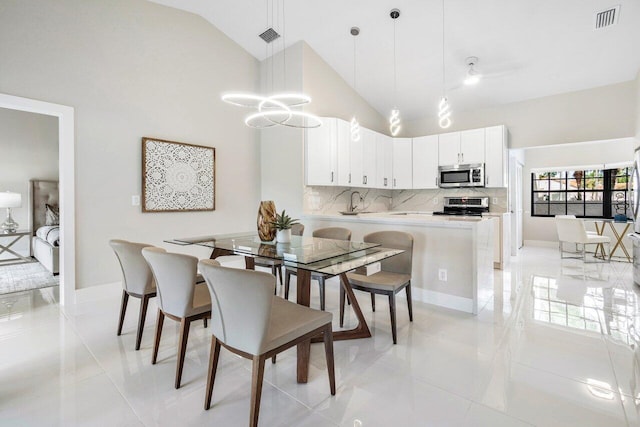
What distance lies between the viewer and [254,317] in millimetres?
1453

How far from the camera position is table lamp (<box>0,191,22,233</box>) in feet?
17.1

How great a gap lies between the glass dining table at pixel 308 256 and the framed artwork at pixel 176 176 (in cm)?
137

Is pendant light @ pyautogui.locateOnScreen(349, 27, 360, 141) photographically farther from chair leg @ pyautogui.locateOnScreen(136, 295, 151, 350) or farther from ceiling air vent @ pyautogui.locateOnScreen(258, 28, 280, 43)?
chair leg @ pyautogui.locateOnScreen(136, 295, 151, 350)

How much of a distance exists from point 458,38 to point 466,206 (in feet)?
9.01

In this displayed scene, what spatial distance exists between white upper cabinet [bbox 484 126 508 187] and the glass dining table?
3.49 meters

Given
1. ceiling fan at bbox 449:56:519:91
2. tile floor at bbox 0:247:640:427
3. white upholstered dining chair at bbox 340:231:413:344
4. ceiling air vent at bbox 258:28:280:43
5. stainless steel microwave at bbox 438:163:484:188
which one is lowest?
tile floor at bbox 0:247:640:427

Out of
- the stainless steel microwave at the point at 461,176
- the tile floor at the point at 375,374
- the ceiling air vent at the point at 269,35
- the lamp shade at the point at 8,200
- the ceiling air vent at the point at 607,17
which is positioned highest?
the ceiling air vent at the point at 269,35

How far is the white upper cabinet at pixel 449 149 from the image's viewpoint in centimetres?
538

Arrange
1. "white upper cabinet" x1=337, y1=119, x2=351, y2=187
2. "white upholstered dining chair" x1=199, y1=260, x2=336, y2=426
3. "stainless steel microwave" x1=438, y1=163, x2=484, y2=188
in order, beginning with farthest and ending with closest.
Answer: "stainless steel microwave" x1=438, y1=163, x2=484, y2=188 → "white upper cabinet" x1=337, y1=119, x2=351, y2=187 → "white upholstered dining chair" x1=199, y1=260, x2=336, y2=426

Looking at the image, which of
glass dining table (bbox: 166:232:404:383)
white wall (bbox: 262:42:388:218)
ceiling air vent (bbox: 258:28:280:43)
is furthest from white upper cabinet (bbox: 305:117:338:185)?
glass dining table (bbox: 166:232:404:383)

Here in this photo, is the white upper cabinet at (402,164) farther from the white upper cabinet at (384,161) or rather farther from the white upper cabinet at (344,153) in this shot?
the white upper cabinet at (344,153)

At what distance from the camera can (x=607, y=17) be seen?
3.34 m

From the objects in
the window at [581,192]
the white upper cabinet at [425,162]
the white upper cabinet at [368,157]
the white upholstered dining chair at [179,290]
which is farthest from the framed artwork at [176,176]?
the window at [581,192]

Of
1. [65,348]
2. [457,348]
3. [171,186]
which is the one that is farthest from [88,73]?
[457,348]
